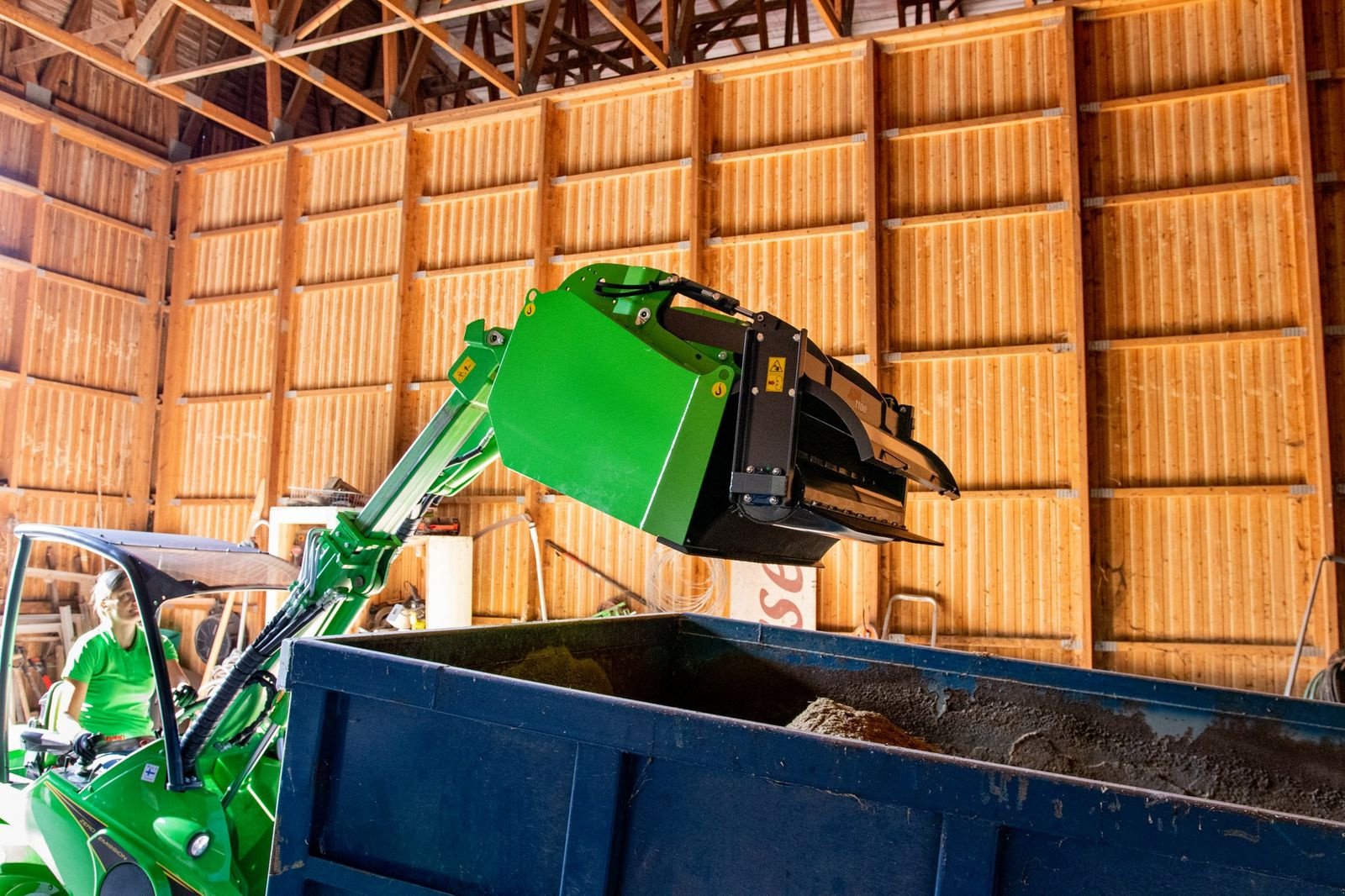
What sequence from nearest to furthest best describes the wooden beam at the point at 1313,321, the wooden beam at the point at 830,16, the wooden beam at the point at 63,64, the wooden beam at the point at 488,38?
the wooden beam at the point at 1313,321 < the wooden beam at the point at 830,16 < the wooden beam at the point at 63,64 < the wooden beam at the point at 488,38

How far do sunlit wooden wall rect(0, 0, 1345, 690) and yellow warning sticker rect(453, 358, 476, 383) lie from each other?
6581 mm

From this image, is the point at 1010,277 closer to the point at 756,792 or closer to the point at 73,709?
the point at 73,709

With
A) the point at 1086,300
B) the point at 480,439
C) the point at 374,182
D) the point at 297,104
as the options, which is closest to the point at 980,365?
the point at 1086,300

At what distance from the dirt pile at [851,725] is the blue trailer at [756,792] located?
1.38ft

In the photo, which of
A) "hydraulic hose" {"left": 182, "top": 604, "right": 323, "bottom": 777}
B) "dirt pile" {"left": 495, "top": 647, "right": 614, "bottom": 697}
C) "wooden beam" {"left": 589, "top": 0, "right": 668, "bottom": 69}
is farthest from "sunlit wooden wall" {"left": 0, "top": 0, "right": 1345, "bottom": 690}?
"hydraulic hose" {"left": 182, "top": 604, "right": 323, "bottom": 777}

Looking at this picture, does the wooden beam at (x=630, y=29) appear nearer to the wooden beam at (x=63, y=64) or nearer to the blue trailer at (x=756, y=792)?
the wooden beam at (x=63, y=64)

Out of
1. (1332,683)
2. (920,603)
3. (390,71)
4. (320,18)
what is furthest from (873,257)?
(390,71)

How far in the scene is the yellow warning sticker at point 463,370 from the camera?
12.8ft

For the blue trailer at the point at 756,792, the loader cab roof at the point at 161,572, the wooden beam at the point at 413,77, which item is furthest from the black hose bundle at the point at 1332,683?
the wooden beam at the point at 413,77

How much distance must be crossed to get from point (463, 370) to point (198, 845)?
2.08 meters

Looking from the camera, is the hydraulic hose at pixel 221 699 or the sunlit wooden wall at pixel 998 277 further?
the sunlit wooden wall at pixel 998 277

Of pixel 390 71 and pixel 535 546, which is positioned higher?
pixel 390 71

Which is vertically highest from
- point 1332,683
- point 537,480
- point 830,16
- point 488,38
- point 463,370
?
point 488,38

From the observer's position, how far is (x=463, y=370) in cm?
393
